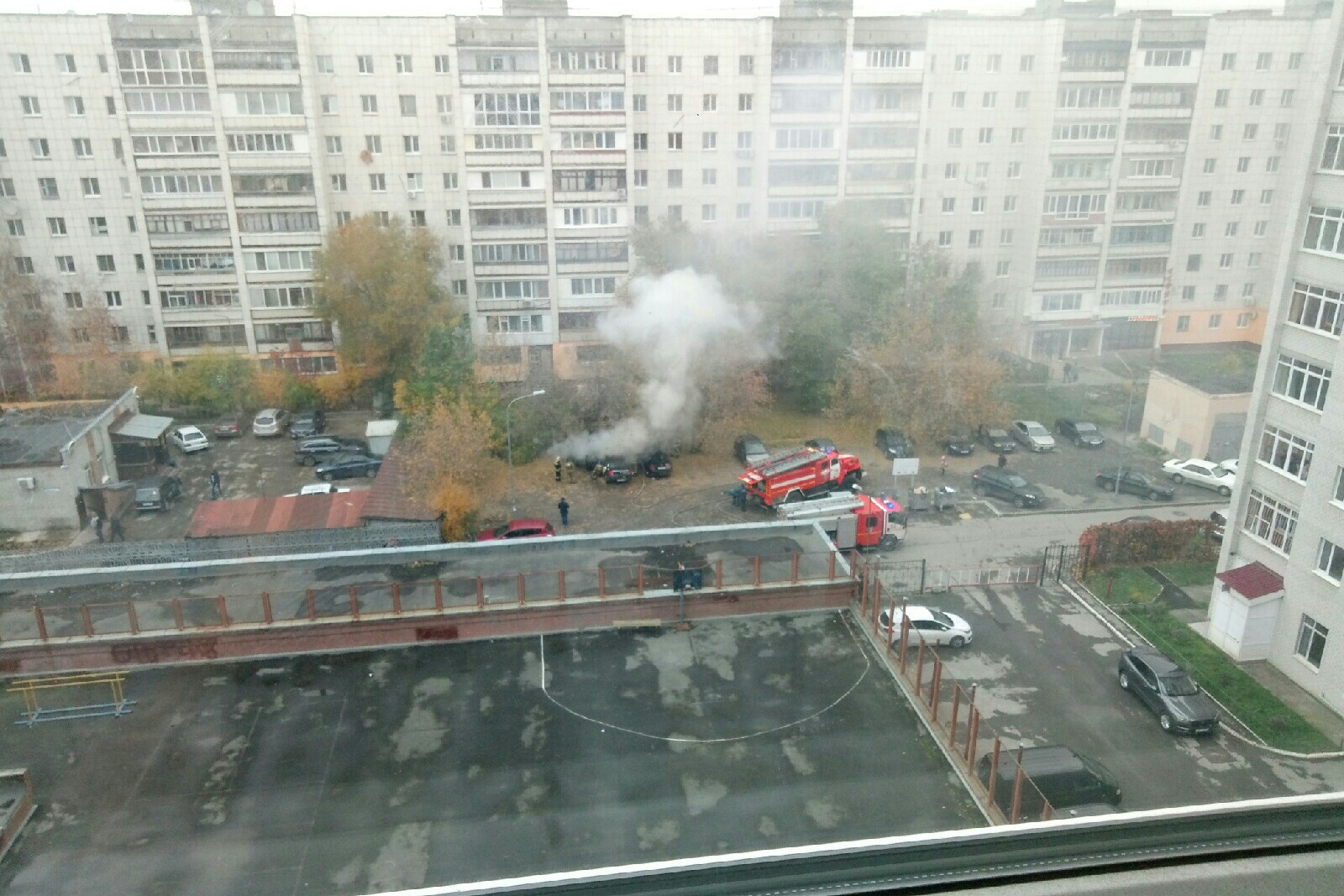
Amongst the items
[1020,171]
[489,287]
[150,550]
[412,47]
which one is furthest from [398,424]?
[1020,171]

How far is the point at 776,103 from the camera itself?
13.5 meters

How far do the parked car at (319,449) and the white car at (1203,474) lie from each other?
9.85 m

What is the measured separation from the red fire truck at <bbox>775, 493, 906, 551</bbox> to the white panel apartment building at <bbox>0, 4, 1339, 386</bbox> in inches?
187

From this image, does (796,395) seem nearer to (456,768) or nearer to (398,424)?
(398,424)

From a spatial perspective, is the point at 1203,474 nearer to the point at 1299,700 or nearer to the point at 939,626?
the point at 1299,700

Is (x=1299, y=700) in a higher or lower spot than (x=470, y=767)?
lower

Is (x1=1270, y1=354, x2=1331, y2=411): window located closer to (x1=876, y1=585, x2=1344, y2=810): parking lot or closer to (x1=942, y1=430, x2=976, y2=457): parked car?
(x1=876, y1=585, x2=1344, y2=810): parking lot

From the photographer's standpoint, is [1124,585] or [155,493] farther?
[155,493]

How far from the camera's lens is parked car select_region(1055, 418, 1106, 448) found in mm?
12219

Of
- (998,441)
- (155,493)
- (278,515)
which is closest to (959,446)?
(998,441)

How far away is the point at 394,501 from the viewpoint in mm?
9398

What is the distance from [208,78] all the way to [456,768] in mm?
11904

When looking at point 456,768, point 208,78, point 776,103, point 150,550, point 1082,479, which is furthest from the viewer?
point 776,103

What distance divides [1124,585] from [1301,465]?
2186mm
